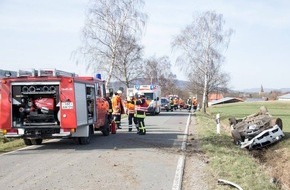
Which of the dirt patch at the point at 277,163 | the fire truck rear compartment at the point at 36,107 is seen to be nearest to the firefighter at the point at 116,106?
the fire truck rear compartment at the point at 36,107

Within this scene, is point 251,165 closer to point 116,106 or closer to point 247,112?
point 116,106

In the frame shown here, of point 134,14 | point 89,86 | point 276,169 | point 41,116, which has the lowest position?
point 276,169

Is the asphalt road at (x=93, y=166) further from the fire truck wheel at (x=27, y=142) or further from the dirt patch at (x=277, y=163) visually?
the dirt patch at (x=277, y=163)

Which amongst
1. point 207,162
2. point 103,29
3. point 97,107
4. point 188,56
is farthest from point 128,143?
point 188,56

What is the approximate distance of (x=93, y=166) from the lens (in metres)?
9.77

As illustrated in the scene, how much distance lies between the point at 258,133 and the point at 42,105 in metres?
7.54

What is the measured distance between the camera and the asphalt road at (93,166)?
7.95 metres

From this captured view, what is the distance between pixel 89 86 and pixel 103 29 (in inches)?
928

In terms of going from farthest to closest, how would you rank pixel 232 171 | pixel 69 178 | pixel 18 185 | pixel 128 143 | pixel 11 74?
pixel 128 143 < pixel 11 74 < pixel 232 171 < pixel 69 178 < pixel 18 185

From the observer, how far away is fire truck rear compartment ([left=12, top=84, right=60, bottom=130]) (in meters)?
13.0

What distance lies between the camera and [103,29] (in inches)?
1487

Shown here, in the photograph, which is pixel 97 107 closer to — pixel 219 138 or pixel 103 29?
pixel 219 138

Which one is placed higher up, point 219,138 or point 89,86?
point 89,86

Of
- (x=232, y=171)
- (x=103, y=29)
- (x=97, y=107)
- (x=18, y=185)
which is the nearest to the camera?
(x=18, y=185)
